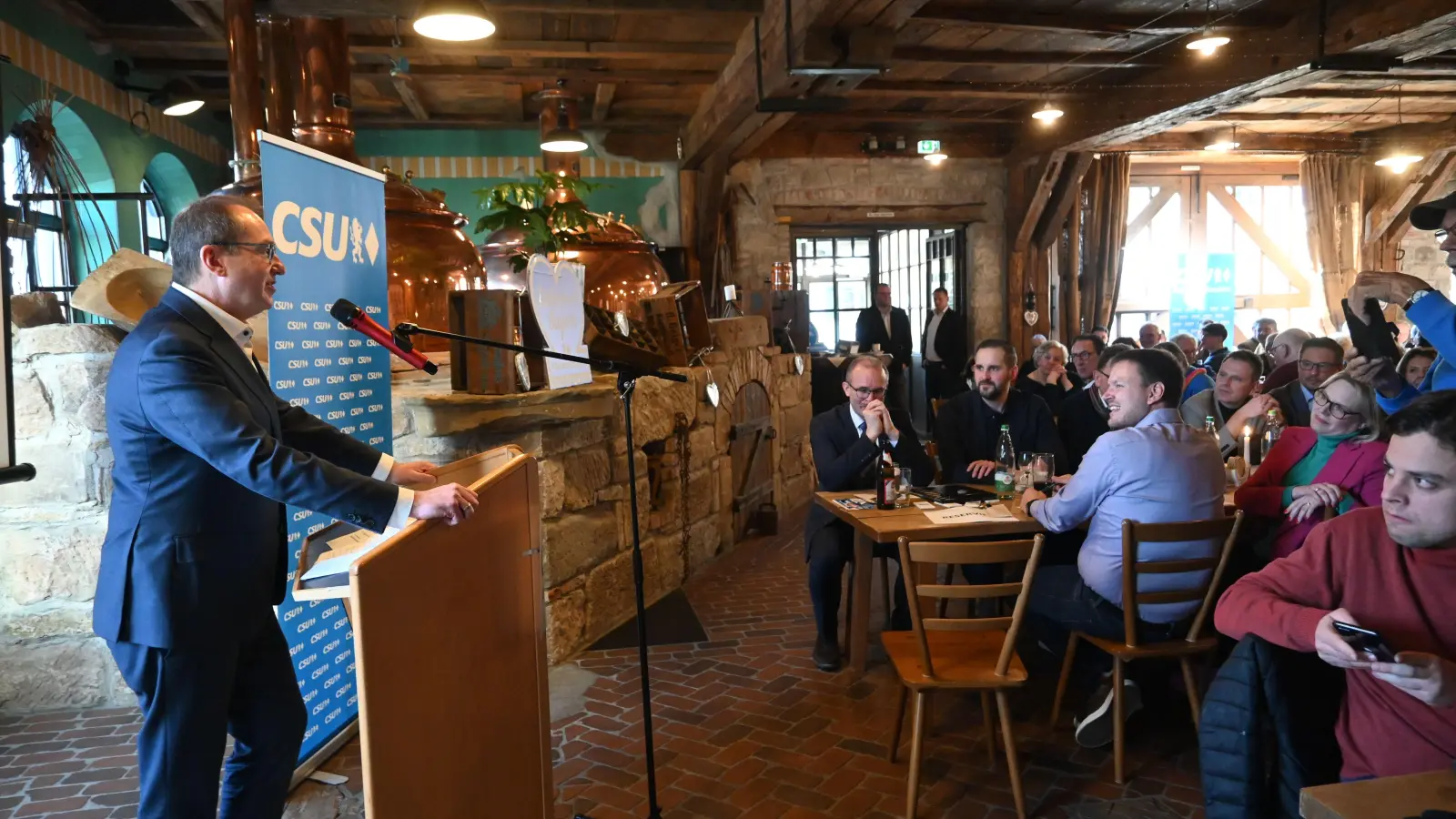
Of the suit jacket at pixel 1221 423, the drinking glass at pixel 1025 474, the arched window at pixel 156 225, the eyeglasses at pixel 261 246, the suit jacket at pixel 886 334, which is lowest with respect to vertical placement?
the drinking glass at pixel 1025 474

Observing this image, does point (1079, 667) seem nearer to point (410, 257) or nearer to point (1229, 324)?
point (410, 257)

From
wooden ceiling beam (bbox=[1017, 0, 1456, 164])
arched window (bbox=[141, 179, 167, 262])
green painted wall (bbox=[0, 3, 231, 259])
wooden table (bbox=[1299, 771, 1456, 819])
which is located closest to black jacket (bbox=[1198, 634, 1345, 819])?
wooden table (bbox=[1299, 771, 1456, 819])

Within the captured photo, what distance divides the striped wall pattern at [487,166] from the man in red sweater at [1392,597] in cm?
924

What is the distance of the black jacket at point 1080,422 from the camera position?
5.26m

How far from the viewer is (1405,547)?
184 cm

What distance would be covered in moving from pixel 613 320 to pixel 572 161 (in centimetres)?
502

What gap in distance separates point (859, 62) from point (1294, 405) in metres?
2.91

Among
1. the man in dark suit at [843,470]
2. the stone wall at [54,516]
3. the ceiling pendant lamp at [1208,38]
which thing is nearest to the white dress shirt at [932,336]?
the ceiling pendant lamp at [1208,38]

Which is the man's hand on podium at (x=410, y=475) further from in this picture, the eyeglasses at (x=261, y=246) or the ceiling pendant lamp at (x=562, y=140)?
the ceiling pendant lamp at (x=562, y=140)

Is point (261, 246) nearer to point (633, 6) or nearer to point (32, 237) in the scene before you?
point (32, 237)

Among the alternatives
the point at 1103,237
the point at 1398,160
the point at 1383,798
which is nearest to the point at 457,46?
the point at 1383,798

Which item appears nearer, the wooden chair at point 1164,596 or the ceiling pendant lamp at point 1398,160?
the wooden chair at point 1164,596

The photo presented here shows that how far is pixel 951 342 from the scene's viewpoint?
34.6 ft

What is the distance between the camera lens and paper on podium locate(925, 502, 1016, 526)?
11.3ft
